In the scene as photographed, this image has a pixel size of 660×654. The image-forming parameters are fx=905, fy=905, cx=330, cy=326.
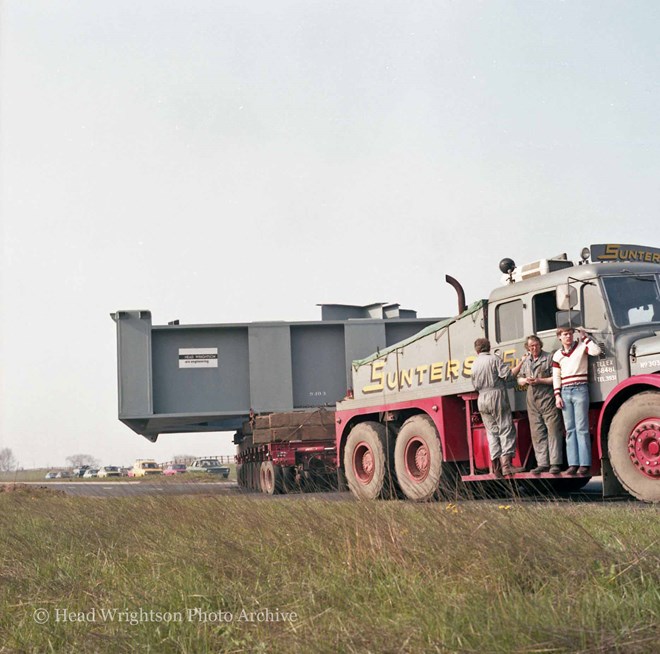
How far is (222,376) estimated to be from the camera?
838 inches

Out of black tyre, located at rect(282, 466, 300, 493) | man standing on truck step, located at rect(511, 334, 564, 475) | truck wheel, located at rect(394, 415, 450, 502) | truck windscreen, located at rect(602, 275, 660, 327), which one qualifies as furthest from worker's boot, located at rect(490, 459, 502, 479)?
black tyre, located at rect(282, 466, 300, 493)

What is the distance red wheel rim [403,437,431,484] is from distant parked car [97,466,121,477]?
59.9 meters

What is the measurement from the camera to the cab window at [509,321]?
11.3 m

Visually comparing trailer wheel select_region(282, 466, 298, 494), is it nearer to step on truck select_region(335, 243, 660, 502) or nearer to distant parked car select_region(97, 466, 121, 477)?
step on truck select_region(335, 243, 660, 502)

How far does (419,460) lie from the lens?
12859mm

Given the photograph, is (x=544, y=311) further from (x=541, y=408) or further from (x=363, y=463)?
(x=363, y=463)

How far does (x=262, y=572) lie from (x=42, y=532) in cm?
428

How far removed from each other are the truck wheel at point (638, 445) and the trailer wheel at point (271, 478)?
10790 mm

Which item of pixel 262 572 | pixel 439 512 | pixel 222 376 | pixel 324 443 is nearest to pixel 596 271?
pixel 439 512

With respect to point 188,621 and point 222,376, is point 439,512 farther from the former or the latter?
point 222,376

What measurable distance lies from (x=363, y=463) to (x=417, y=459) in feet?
5.86

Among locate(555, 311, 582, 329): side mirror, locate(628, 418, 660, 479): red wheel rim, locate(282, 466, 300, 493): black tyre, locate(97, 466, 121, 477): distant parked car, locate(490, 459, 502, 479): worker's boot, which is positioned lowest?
locate(97, 466, 121, 477): distant parked car

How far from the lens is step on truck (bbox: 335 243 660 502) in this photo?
31.0 ft

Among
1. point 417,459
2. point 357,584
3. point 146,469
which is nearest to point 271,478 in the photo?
point 417,459
